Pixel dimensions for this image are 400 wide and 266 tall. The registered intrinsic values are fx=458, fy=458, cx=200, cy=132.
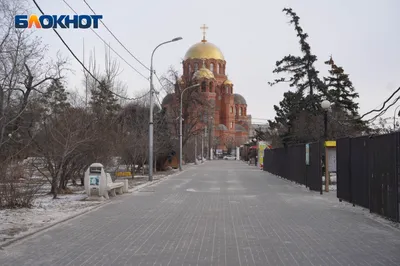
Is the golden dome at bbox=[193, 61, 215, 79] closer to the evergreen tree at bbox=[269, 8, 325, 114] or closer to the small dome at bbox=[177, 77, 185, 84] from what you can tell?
the small dome at bbox=[177, 77, 185, 84]

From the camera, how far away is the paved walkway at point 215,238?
7.09 meters

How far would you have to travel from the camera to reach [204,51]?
95.4 metres

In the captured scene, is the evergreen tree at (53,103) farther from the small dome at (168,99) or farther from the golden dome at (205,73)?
the golden dome at (205,73)

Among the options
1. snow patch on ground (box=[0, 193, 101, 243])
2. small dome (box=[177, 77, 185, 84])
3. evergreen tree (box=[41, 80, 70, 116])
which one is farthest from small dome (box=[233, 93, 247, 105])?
snow patch on ground (box=[0, 193, 101, 243])

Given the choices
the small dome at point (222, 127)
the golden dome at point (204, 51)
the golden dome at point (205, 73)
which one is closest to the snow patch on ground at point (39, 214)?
the golden dome at point (205, 73)

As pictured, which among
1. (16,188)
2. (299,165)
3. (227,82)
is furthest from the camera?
(227,82)

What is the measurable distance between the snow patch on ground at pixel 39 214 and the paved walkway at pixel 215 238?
0.50 m

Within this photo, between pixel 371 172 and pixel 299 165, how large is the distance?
39.3 ft

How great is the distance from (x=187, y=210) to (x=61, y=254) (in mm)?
6092

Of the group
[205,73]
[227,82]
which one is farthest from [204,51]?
[227,82]

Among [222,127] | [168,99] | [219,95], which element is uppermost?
[219,95]

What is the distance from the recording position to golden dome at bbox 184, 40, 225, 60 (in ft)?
308

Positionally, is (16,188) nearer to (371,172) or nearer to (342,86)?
(371,172)

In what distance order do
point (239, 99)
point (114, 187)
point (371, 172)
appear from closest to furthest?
point (371, 172), point (114, 187), point (239, 99)
